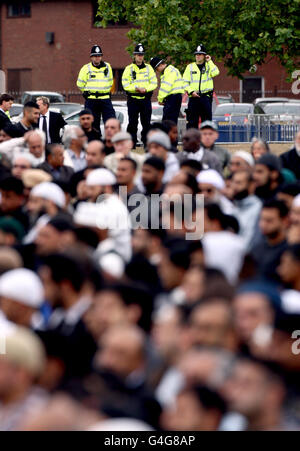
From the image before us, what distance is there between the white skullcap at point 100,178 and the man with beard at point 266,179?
1.37 metres

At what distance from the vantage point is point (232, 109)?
30203mm

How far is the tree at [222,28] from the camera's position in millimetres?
25094

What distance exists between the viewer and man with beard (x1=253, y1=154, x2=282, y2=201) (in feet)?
33.7

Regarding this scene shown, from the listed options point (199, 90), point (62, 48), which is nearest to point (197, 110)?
point (199, 90)

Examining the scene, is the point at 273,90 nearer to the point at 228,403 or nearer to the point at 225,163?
the point at 225,163

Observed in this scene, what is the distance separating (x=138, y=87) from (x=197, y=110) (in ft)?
4.42

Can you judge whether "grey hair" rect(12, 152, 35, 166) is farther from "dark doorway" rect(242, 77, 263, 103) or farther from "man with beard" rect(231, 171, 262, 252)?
"dark doorway" rect(242, 77, 263, 103)

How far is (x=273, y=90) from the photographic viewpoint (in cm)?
4516

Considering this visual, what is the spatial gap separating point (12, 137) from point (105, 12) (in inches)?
547

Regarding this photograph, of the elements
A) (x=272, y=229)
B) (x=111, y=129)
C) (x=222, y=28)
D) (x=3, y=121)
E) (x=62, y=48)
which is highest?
(x=62, y=48)

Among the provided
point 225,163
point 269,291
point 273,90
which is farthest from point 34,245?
point 273,90

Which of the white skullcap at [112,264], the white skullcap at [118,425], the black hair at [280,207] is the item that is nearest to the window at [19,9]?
the black hair at [280,207]

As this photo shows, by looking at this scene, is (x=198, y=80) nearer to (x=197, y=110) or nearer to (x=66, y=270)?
(x=197, y=110)

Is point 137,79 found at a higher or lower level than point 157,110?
higher
